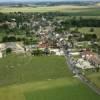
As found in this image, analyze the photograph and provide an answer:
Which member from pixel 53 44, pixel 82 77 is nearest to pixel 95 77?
pixel 82 77

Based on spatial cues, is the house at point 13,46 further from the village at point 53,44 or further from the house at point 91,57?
the house at point 91,57

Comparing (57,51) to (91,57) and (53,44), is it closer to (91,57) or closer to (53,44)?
(53,44)

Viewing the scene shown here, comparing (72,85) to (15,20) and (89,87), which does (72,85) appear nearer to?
(89,87)

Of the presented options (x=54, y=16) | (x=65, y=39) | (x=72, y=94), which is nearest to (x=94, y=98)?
(x=72, y=94)

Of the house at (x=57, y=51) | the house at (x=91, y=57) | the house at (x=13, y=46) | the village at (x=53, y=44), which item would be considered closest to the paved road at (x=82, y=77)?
the village at (x=53, y=44)

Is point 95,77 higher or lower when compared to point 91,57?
higher

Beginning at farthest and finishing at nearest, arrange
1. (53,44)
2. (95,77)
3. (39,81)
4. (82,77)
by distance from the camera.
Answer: (53,44)
(82,77)
(95,77)
(39,81)

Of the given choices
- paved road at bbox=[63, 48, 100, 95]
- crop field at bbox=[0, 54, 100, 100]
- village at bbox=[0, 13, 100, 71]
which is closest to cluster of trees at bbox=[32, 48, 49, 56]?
village at bbox=[0, 13, 100, 71]

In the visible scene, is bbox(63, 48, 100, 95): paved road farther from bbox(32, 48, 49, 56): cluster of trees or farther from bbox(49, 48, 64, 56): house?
bbox(32, 48, 49, 56): cluster of trees
